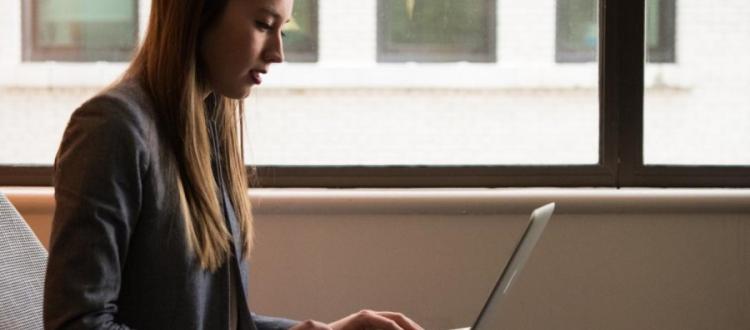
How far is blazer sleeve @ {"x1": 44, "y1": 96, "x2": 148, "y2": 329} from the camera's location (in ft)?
4.46

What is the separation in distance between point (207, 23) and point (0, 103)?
1.52 m

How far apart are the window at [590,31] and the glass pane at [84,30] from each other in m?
1.06

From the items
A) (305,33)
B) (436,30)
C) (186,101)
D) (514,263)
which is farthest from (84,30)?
(514,263)

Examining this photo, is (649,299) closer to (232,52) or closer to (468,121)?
(468,121)

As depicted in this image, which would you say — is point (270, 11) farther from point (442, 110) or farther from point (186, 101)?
point (442, 110)

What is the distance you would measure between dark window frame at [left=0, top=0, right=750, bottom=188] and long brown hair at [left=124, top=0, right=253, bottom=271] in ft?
4.38

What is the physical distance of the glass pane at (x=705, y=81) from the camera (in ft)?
9.52

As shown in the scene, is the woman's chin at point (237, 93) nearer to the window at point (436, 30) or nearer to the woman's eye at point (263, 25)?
the woman's eye at point (263, 25)

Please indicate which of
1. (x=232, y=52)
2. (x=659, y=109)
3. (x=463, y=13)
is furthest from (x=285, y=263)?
(x=232, y=52)

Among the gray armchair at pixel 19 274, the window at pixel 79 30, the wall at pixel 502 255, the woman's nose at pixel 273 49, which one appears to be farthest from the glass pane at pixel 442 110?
the woman's nose at pixel 273 49

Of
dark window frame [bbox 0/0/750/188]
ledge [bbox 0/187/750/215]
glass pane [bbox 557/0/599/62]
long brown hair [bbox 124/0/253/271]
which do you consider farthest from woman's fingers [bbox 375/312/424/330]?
glass pane [bbox 557/0/599/62]

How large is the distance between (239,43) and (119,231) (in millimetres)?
331

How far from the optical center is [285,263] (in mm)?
2797

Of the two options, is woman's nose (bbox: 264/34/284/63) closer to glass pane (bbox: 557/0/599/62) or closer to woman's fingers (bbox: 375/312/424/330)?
woman's fingers (bbox: 375/312/424/330)
